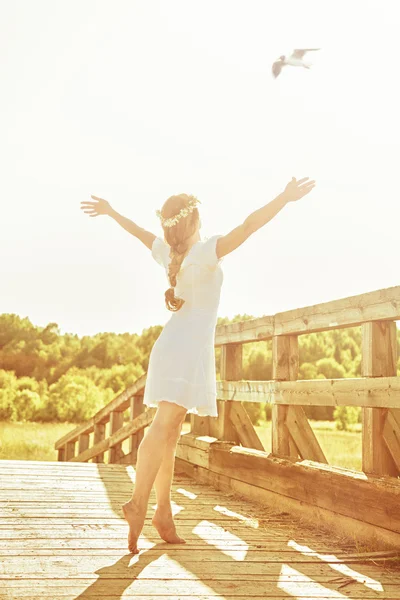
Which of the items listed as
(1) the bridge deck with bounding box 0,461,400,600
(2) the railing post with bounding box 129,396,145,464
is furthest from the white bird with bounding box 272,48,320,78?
(2) the railing post with bounding box 129,396,145,464

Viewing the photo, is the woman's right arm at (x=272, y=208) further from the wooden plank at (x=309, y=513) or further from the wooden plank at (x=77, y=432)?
the wooden plank at (x=77, y=432)

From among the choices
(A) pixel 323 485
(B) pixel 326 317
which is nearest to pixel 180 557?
(A) pixel 323 485

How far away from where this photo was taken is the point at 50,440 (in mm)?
18953

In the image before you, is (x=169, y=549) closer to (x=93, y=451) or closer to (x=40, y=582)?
(x=40, y=582)

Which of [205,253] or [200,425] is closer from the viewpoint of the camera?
[205,253]

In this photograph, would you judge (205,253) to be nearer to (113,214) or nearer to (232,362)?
(113,214)

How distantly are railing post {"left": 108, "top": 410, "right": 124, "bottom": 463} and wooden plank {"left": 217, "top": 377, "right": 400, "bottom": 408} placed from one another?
3516mm

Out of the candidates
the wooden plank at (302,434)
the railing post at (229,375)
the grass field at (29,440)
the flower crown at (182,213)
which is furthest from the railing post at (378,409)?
the grass field at (29,440)

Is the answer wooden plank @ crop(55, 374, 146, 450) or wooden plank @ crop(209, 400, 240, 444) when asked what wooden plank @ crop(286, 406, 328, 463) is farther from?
wooden plank @ crop(55, 374, 146, 450)

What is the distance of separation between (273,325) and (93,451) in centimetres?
524

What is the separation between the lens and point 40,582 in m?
2.63

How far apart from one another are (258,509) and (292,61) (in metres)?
3.07

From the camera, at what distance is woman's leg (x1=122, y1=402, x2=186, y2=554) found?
3.19m

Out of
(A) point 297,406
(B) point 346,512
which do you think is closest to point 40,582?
(B) point 346,512
